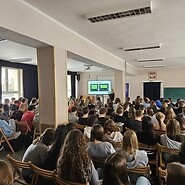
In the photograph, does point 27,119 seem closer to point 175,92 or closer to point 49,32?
point 49,32

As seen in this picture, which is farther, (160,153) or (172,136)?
(172,136)

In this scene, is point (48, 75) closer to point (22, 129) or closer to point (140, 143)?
point (140, 143)

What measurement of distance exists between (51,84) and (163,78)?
31.4ft

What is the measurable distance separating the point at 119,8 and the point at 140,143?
2.07m

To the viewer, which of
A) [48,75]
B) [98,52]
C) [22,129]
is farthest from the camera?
[98,52]

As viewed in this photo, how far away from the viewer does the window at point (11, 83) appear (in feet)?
29.5

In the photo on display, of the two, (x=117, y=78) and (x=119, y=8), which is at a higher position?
(x=119, y=8)

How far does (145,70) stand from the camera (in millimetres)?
12383

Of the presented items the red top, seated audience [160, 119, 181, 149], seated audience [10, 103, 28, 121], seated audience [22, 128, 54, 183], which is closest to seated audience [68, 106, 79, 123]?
the red top

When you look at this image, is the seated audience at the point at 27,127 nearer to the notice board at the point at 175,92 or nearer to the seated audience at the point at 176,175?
the seated audience at the point at 176,175

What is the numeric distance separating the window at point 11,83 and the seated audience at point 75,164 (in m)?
7.68

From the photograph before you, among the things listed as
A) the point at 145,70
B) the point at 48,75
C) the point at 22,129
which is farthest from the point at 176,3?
the point at 145,70

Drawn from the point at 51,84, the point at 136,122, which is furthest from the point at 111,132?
the point at 51,84

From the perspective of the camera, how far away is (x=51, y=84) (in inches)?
145
